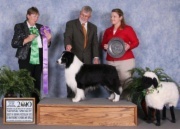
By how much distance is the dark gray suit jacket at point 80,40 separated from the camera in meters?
4.07

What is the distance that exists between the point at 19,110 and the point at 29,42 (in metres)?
1.00

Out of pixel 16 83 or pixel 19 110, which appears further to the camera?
pixel 16 83

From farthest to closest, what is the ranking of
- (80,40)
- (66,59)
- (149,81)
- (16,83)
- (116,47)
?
(80,40) < (116,47) < (16,83) < (66,59) < (149,81)

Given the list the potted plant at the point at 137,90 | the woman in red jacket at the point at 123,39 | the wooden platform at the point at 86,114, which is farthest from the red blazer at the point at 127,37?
the wooden platform at the point at 86,114

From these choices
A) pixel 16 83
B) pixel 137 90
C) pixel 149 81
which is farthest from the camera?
pixel 137 90

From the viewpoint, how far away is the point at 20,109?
3.39 m

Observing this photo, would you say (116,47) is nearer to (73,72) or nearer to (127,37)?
(127,37)

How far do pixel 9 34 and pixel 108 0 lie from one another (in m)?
1.71

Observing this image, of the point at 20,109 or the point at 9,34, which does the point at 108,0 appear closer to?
the point at 9,34

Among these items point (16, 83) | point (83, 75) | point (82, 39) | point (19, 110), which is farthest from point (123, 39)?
point (19, 110)

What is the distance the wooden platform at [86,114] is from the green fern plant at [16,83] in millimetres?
411

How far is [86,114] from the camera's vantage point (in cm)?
339

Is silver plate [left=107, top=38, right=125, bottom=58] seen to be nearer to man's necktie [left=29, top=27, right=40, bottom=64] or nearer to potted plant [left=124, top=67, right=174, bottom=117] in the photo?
potted plant [left=124, top=67, right=174, bottom=117]

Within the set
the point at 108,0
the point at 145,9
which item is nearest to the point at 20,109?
the point at 108,0
